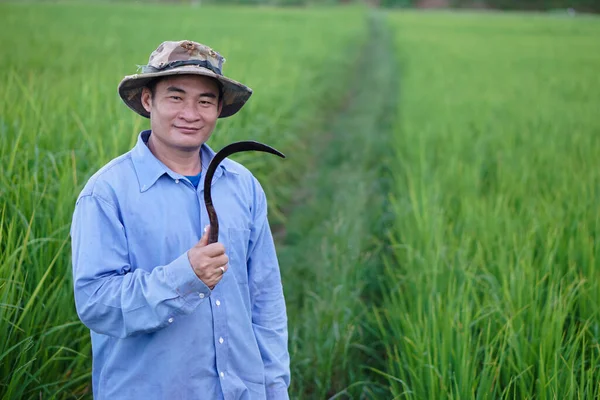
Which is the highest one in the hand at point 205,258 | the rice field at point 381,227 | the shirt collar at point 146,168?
the shirt collar at point 146,168

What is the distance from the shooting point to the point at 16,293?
200 cm

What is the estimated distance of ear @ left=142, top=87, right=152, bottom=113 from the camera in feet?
5.10

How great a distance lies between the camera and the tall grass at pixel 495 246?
6.70 feet

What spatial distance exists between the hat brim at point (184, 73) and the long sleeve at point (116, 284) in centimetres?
31

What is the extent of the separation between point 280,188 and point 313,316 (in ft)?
6.39

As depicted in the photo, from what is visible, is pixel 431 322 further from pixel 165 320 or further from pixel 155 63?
pixel 155 63

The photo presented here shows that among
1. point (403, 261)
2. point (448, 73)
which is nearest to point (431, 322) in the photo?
point (403, 261)

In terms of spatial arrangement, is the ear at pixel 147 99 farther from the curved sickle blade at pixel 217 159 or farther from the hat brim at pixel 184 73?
the curved sickle blade at pixel 217 159

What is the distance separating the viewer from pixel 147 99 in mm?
1571

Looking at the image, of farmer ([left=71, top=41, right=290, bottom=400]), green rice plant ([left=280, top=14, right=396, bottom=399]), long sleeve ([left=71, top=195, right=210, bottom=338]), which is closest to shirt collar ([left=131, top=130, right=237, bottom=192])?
farmer ([left=71, top=41, right=290, bottom=400])

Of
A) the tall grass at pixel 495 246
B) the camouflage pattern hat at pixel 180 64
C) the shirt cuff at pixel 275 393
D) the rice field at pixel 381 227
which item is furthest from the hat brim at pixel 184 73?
the tall grass at pixel 495 246

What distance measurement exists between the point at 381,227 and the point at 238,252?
2.60 meters

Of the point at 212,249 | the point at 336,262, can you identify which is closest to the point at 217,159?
the point at 212,249

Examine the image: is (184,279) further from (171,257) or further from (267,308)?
(267,308)
